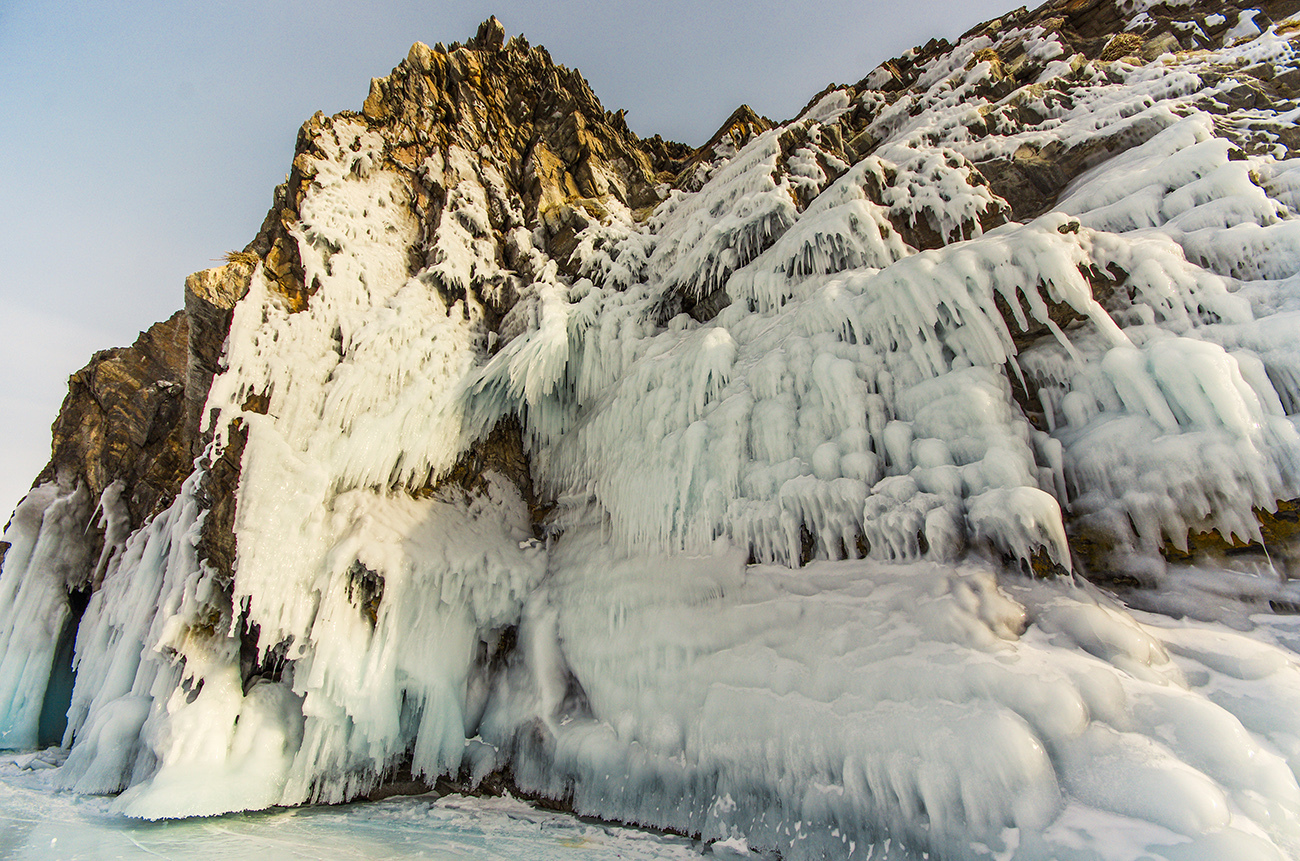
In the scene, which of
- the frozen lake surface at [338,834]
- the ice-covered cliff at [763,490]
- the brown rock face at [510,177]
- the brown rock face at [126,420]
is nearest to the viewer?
the ice-covered cliff at [763,490]

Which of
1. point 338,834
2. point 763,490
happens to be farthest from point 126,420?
point 763,490

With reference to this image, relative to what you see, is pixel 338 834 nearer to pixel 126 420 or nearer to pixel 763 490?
pixel 763 490

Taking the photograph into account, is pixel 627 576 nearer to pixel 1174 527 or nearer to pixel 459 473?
pixel 459 473

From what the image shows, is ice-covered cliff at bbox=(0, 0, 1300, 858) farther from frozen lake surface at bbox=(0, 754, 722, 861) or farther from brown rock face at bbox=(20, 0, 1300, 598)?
frozen lake surface at bbox=(0, 754, 722, 861)

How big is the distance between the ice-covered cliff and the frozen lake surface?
0.29 metres

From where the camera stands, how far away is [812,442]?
508 cm

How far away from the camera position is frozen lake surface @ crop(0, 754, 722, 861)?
12.9ft

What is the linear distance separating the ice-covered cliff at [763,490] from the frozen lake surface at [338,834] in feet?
0.96

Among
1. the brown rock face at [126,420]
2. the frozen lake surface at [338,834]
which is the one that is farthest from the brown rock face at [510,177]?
the frozen lake surface at [338,834]

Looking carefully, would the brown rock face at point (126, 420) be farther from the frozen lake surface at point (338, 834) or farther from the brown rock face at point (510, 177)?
the frozen lake surface at point (338, 834)

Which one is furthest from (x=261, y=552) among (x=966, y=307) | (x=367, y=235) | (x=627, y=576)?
(x=966, y=307)

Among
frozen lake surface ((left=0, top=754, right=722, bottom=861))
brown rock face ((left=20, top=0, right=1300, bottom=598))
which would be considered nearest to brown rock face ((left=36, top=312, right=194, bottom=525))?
brown rock face ((left=20, top=0, right=1300, bottom=598))

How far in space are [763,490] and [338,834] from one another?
4.97m

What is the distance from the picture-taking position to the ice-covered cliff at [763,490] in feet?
10.7
